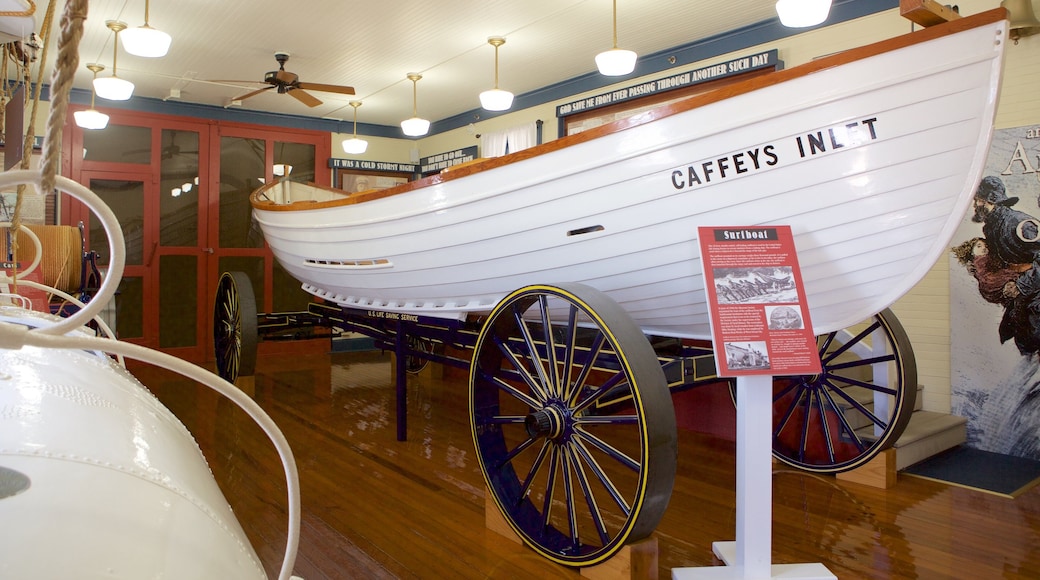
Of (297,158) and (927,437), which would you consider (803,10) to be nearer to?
(927,437)

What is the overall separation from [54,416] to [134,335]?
7.88 meters

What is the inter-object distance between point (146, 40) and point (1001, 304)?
19.1 feet

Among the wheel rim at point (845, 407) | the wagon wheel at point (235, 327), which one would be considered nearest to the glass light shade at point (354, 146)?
the wagon wheel at point (235, 327)

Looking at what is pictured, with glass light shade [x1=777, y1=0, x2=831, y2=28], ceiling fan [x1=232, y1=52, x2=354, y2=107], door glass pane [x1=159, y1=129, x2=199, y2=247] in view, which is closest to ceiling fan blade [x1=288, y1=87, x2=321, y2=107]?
ceiling fan [x1=232, y1=52, x2=354, y2=107]

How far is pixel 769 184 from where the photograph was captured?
2.15m

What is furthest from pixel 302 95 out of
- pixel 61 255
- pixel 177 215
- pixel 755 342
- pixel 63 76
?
pixel 63 76

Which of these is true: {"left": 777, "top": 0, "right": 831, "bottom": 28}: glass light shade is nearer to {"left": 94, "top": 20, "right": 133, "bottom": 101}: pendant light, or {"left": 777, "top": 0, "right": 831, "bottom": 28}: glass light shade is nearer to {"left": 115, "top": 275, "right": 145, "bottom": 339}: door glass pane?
{"left": 94, "top": 20, "right": 133, "bottom": 101}: pendant light

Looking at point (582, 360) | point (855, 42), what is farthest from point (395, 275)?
point (855, 42)

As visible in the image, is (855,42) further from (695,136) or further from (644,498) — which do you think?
(644,498)

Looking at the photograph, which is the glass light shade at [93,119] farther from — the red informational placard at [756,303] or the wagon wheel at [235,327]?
the red informational placard at [756,303]

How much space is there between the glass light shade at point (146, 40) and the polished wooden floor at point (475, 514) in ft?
8.43

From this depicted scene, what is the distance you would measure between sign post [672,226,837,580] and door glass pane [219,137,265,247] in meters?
7.21

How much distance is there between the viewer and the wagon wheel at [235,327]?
16.1 feet

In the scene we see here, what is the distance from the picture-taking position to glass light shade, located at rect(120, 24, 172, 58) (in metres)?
4.50
